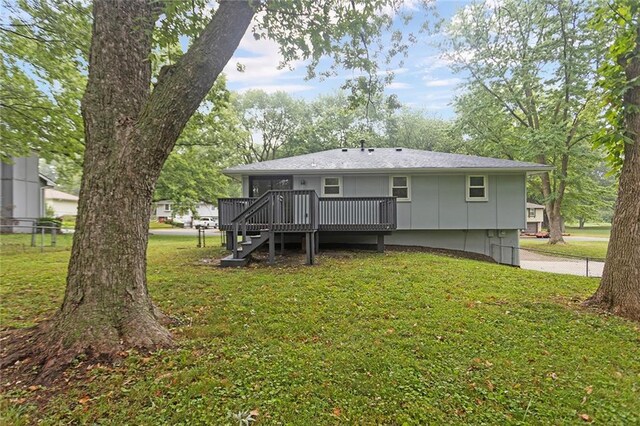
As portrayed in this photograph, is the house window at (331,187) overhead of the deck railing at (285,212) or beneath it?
overhead

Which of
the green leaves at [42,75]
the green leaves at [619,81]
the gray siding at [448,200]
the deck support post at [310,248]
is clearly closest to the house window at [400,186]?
the gray siding at [448,200]

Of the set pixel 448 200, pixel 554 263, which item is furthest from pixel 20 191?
pixel 554 263

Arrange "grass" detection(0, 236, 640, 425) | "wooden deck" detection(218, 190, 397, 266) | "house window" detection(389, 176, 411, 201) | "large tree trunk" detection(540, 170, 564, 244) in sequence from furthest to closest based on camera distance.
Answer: "large tree trunk" detection(540, 170, 564, 244) → "house window" detection(389, 176, 411, 201) → "wooden deck" detection(218, 190, 397, 266) → "grass" detection(0, 236, 640, 425)

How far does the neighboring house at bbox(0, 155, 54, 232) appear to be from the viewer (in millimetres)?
16047

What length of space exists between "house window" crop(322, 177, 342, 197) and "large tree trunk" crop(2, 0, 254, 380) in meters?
8.33

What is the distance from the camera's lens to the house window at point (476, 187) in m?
11.5

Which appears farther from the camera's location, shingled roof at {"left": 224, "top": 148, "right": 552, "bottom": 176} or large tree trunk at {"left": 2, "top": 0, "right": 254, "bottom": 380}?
shingled roof at {"left": 224, "top": 148, "right": 552, "bottom": 176}

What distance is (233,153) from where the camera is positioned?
28.4 metres

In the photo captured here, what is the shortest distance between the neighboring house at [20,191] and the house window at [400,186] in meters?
17.6

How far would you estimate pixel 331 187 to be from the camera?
1177cm

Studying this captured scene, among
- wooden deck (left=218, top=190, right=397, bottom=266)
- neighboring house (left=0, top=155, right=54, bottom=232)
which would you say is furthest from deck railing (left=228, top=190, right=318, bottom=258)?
neighboring house (left=0, top=155, right=54, bottom=232)

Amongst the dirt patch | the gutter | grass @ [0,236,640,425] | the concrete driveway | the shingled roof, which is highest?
the shingled roof

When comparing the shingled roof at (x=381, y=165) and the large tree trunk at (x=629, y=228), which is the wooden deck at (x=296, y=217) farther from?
the large tree trunk at (x=629, y=228)

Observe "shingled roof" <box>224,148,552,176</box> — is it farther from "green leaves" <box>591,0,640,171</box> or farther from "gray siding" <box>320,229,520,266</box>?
"green leaves" <box>591,0,640,171</box>
